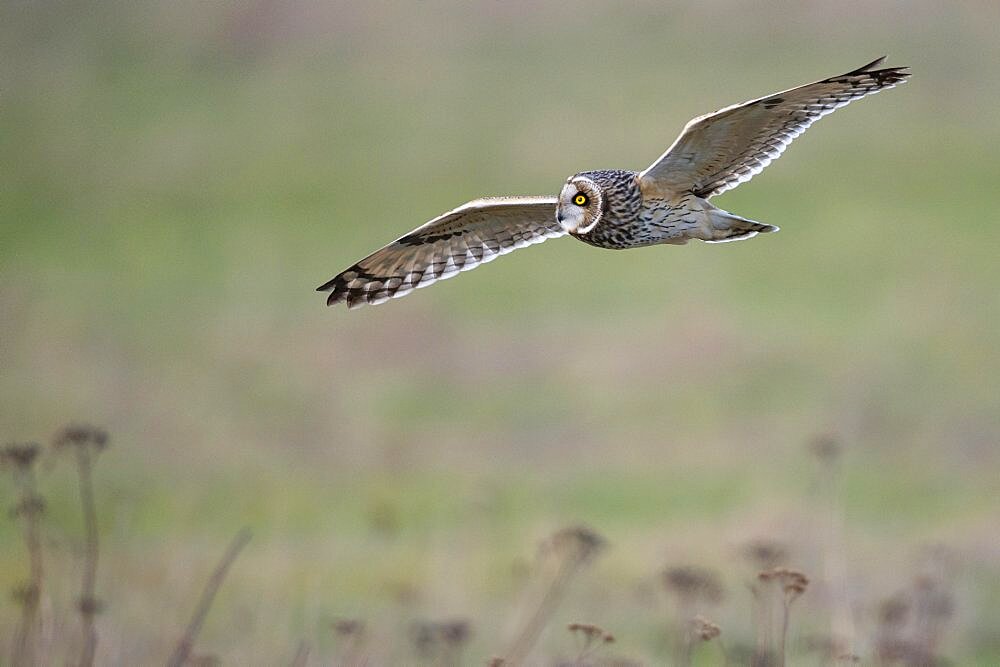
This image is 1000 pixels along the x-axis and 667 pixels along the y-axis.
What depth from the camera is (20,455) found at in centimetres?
620

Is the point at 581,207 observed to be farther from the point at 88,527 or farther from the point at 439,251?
the point at 88,527

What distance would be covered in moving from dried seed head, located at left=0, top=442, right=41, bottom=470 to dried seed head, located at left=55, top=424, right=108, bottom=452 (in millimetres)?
84

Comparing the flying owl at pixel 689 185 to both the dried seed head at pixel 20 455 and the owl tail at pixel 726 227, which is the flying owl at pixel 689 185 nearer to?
the owl tail at pixel 726 227

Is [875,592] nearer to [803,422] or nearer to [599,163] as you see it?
[803,422]

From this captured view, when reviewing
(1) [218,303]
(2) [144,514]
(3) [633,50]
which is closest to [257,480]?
(2) [144,514]

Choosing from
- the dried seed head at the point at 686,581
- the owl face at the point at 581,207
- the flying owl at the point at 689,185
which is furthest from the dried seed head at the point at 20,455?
the owl face at the point at 581,207

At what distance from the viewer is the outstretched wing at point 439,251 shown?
941 centimetres

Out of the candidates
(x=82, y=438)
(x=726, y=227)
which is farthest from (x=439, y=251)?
(x=82, y=438)

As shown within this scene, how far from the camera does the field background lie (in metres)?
14.1

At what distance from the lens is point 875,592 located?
13.4 metres

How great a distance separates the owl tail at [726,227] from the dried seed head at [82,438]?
3.40 metres

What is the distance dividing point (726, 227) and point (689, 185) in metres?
0.29

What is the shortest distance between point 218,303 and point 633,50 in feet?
34.4

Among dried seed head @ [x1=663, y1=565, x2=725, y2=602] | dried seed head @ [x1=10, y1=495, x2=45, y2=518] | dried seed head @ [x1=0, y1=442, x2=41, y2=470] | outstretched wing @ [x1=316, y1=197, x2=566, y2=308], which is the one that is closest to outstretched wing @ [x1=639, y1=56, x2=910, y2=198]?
outstretched wing @ [x1=316, y1=197, x2=566, y2=308]
